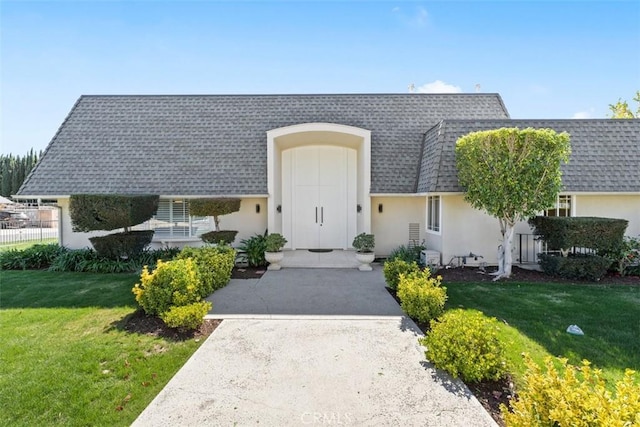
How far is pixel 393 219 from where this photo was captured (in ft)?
43.4

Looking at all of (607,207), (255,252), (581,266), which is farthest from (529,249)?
(255,252)

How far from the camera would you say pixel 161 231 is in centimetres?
1306

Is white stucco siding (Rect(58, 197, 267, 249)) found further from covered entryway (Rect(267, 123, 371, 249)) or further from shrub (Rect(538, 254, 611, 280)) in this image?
shrub (Rect(538, 254, 611, 280))

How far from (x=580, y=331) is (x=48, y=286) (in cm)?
1279

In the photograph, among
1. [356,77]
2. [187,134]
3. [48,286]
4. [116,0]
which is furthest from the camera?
[356,77]

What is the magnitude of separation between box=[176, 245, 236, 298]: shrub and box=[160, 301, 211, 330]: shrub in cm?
144

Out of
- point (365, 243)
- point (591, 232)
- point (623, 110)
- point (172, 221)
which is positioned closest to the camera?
point (591, 232)

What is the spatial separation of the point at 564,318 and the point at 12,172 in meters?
64.4

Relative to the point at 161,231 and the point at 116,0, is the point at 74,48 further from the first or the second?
the point at 161,231

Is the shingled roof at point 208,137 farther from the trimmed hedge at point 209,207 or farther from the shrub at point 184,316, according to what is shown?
the shrub at point 184,316

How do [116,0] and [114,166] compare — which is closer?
[116,0]

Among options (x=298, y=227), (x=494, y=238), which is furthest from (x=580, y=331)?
(x=298, y=227)

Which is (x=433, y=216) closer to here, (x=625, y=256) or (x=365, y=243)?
(x=365, y=243)

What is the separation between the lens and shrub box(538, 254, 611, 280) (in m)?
9.12
